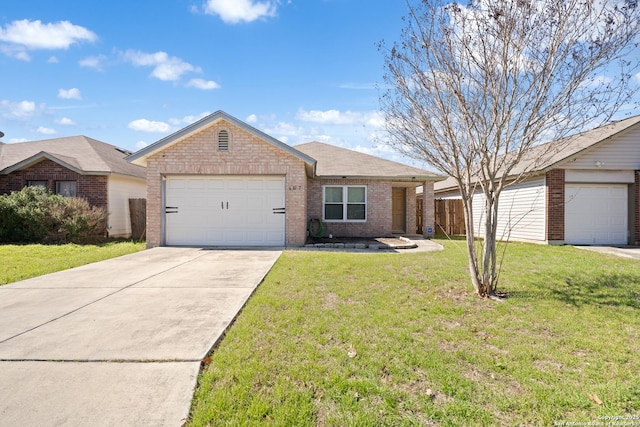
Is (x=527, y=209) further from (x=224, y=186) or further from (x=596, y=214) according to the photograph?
(x=224, y=186)

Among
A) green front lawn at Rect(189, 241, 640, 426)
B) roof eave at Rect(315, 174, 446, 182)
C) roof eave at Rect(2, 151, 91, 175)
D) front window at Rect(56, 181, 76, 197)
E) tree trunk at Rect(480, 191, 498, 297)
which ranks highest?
roof eave at Rect(2, 151, 91, 175)

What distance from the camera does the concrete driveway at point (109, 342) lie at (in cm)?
241

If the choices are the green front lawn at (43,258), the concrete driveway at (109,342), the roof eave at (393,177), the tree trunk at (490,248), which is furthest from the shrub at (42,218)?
the tree trunk at (490,248)

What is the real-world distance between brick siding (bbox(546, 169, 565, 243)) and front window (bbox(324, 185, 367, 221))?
6.98 meters

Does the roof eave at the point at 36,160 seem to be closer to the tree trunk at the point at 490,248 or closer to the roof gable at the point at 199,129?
the roof gable at the point at 199,129

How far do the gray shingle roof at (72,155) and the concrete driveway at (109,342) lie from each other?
9.06 m

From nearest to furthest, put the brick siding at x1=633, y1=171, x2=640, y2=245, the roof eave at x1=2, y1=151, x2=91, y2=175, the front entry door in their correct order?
the brick siding at x1=633, y1=171, x2=640, y2=245, the roof eave at x1=2, y1=151, x2=91, y2=175, the front entry door

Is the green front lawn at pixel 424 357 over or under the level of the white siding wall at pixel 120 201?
under

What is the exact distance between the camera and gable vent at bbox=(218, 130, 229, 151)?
1123 cm

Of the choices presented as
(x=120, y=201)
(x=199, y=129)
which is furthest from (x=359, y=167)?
(x=120, y=201)

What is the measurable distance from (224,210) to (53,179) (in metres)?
8.54

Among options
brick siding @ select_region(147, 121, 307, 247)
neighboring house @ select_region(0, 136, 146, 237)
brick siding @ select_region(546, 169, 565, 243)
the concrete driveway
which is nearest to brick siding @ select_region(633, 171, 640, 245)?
brick siding @ select_region(546, 169, 565, 243)

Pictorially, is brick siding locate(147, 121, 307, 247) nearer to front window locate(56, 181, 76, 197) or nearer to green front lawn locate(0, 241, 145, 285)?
green front lawn locate(0, 241, 145, 285)

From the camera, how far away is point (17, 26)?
9.32 m
